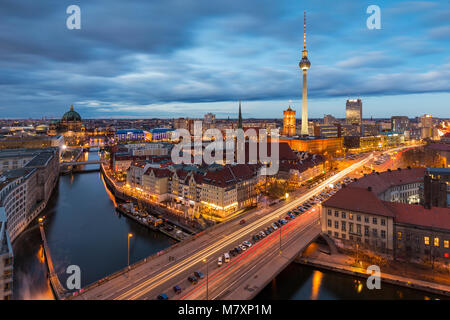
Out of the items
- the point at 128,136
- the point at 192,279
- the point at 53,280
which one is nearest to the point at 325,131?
the point at 128,136

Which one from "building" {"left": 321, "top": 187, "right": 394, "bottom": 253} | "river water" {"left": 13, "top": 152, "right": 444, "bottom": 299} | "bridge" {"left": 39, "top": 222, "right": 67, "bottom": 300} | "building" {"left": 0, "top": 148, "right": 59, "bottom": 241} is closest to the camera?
"bridge" {"left": 39, "top": 222, "right": 67, "bottom": 300}

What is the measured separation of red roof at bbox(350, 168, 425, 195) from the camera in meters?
34.2

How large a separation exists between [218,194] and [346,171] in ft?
134

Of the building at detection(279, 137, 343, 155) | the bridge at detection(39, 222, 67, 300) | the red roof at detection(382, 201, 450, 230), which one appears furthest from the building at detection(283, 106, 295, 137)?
the bridge at detection(39, 222, 67, 300)

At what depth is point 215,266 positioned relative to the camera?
24.1 m

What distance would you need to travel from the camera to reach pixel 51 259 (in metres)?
30.3

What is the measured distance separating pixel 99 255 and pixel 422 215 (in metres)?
35.5

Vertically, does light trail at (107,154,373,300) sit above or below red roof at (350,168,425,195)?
below

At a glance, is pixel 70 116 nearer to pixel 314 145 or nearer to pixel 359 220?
→ pixel 314 145

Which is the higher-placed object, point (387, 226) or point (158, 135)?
point (158, 135)

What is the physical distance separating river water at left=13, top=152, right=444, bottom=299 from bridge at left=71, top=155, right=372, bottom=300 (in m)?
2.41

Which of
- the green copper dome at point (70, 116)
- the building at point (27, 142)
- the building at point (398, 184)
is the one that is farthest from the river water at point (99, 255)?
the green copper dome at point (70, 116)

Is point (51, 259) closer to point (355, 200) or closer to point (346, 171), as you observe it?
point (355, 200)

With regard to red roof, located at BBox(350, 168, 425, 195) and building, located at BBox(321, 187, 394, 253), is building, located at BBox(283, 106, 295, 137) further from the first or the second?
building, located at BBox(321, 187, 394, 253)
